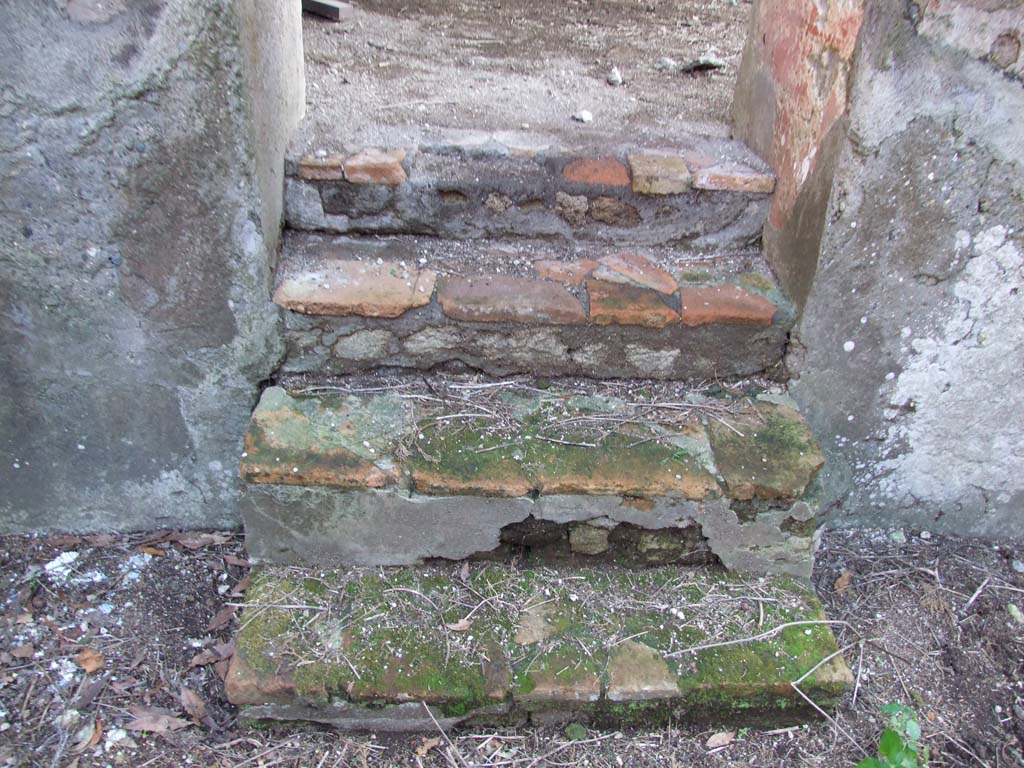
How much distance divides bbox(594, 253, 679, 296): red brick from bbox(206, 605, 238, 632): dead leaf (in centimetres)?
133

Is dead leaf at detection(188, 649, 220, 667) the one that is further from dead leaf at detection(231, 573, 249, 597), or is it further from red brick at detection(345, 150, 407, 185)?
red brick at detection(345, 150, 407, 185)

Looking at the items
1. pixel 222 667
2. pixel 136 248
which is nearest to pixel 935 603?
pixel 222 667

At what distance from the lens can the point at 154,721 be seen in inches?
69.9

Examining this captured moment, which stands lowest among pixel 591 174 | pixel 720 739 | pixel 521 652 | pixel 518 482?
pixel 720 739

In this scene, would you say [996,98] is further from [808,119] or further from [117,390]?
[117,390]

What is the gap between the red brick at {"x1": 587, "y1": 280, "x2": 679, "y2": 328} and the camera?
78.4 inches

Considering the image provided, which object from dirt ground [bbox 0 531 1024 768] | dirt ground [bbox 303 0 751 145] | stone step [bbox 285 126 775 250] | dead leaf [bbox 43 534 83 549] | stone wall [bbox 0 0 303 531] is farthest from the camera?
dirt ground [bbox 303 0 751 145]

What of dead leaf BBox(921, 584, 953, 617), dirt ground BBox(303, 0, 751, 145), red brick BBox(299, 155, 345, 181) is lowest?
dead leaf BBox(921, 584, 953, 617)

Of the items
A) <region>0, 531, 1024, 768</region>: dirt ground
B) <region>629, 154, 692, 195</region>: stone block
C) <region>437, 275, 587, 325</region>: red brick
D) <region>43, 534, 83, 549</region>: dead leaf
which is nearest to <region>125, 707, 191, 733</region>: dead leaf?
<region>0, 531, 1024, 768</region>: dirt ground

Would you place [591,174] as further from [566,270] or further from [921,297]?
[921,297]

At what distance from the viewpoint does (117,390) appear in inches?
79.0

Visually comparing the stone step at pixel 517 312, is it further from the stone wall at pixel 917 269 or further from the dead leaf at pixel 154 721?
the dead leaf at pixel 154 721

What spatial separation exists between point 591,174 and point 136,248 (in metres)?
1.18

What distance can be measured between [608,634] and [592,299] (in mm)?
835
